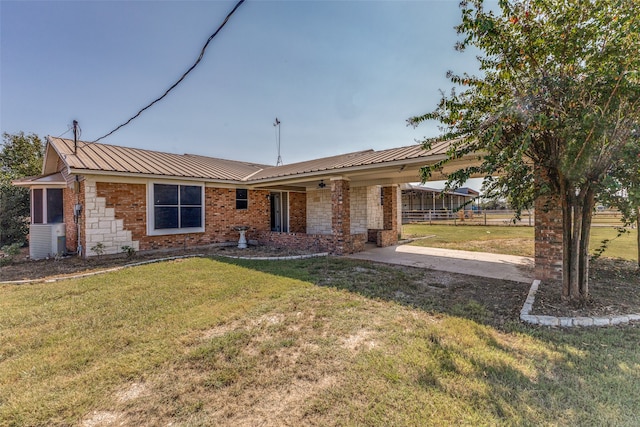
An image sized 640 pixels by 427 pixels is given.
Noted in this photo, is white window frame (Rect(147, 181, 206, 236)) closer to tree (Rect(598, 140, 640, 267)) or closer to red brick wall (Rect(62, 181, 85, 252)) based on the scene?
red brick wall (Rect(62, 181, 85, 252))

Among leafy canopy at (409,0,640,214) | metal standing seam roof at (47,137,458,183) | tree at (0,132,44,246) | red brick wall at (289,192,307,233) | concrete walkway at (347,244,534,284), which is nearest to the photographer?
leafy canopy at (409,0,640,214)

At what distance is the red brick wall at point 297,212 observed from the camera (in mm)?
14133

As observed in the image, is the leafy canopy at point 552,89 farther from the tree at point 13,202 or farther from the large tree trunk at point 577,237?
the tree at point 13,202

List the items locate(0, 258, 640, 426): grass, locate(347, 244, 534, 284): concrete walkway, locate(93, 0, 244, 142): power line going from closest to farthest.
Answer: locate(0, 258, 640, 426): grass < locate(93, 0, 244, 142): power line < locate(347, 244, 534, 284): concrete walkway

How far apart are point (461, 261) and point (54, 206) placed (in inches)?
580

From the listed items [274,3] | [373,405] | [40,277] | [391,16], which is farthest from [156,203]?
[373,405]

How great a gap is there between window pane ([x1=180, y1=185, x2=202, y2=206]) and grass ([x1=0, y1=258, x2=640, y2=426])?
5748 millimetres

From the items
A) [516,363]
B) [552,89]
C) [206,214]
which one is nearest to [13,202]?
[206,214]

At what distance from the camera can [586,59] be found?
3.88 meters

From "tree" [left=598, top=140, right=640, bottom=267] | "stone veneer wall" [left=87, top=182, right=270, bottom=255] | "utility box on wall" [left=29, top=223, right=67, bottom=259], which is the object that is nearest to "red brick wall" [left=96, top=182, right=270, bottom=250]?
"stone veneer wall" [left=87, top=182, right=270, bottom=255]

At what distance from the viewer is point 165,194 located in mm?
10117

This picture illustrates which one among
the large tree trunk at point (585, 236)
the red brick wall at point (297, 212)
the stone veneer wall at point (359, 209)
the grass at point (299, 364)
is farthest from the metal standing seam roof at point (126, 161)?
the large tree trunk at point (585, 236)

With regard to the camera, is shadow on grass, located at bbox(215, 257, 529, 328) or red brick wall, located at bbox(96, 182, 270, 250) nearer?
shadow on grass, located at bbox(215, 257, 529, 328)

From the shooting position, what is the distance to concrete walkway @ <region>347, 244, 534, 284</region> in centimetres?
692
